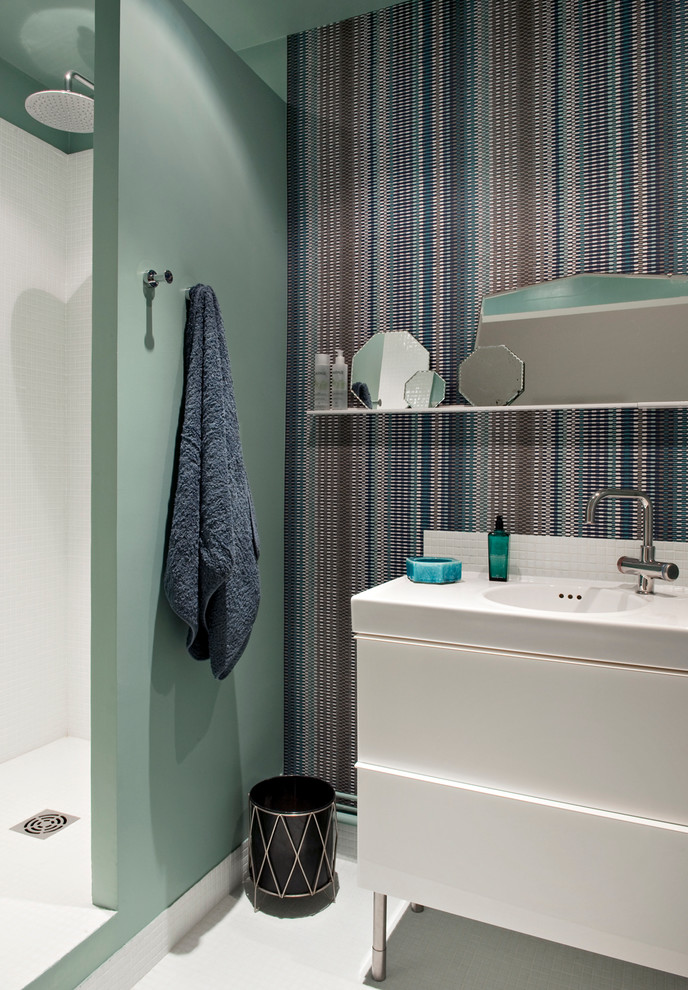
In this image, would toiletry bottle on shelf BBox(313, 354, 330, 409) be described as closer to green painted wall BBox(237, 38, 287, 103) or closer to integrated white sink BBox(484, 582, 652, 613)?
integrated white sink BBox(484, 582, 652, 613)

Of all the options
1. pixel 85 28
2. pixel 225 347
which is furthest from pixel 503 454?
pixel 85 28

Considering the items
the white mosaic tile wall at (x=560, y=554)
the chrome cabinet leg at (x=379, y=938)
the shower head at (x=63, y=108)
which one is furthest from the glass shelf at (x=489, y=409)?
the chrome cabinet leg at (x=379, y=938)

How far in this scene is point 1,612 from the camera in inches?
87.9

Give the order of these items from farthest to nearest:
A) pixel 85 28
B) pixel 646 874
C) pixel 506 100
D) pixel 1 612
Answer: pixel 1 612
pixel 85 28
pixel 506 100
pixel 646 874

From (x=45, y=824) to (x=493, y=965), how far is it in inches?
48.9

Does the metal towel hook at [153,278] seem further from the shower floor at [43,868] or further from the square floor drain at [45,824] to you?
the square floor drain at [45,824]

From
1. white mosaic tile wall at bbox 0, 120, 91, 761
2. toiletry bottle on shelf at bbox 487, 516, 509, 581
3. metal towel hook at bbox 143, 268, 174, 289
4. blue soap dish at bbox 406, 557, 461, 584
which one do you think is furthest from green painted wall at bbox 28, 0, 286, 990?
white mosaic tile wall at bbox 0, 120, 91, 761

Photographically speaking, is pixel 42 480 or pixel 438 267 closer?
pixel 438 267

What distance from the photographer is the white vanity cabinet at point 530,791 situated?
122cm

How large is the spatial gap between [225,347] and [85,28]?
1239mm

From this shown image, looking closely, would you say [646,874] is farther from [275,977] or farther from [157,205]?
[157,205]

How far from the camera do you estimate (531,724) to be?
1.32m

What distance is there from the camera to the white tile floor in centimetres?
146

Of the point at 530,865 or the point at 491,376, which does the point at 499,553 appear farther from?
the point at 530,865
